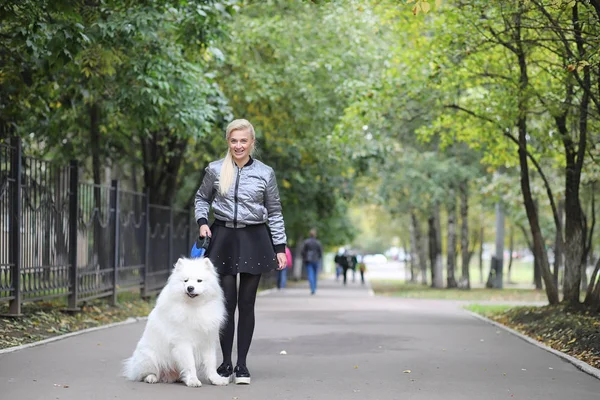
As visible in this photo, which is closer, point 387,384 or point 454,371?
point 387,384

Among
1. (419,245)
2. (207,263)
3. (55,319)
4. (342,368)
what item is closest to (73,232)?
(55,319)

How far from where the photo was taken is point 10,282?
41.3ft

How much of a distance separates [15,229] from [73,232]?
101 inches

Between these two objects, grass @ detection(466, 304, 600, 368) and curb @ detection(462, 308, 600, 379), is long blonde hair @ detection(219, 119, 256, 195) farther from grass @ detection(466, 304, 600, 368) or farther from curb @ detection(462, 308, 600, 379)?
grass @ detection(466, 304, 600, 368)

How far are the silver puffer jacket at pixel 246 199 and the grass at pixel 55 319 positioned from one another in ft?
12.1

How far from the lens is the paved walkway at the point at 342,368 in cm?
788

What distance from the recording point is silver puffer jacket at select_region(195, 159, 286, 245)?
8.28 metres

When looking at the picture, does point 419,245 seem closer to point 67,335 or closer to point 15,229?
point 15,229

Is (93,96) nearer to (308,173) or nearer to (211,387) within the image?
(211,387)

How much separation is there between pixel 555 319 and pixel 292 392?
7.96 metres

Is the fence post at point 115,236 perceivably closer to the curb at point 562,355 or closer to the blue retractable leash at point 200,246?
the curb at point 562,355

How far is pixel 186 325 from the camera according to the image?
7773 millimetres

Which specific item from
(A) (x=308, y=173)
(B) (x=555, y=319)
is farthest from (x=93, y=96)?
(A) (x=308, y=173)

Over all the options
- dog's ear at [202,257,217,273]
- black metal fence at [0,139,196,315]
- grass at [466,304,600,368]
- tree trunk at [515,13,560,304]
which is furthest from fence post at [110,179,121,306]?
dog's ear at [202,257,217,273]
